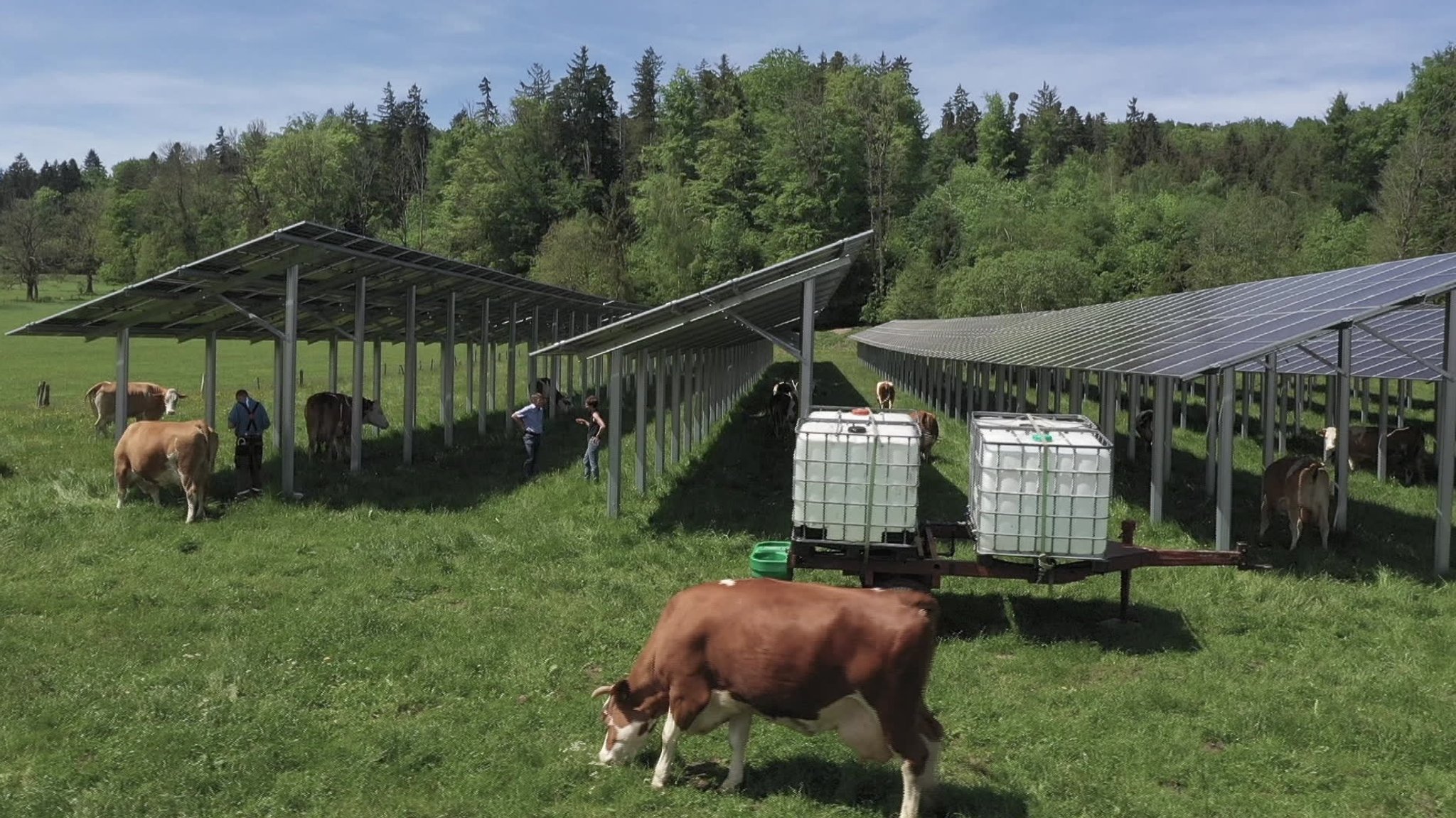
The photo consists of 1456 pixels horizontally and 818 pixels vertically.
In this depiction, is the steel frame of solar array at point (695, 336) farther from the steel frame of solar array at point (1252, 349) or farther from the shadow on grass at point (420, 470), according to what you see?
the steel frame of solar array at point (1252, 349)

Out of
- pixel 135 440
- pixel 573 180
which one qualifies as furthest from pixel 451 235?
pixel 135 440

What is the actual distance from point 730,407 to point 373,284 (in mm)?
14210

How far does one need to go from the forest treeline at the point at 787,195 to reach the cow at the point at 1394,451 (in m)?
36.1

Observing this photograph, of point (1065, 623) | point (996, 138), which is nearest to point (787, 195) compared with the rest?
point (996, 138)

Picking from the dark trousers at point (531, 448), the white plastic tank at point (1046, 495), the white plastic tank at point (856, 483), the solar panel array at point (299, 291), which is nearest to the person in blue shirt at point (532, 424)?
the dark trousers at point (531, 448)

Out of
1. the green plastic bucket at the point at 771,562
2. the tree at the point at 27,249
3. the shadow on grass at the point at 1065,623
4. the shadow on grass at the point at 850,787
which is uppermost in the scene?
the tree at the point at 27,249

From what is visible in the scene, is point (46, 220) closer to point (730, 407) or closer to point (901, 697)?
point (730, 407)

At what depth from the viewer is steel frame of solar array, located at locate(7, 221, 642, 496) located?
1495 cm

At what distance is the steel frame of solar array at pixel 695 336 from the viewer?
42.5ft

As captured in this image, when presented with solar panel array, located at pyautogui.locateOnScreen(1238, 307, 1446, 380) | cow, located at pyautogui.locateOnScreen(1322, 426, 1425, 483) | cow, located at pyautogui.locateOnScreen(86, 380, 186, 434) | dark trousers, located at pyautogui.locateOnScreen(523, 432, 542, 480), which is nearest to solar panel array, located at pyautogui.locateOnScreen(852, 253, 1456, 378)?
solar panel array, located at pyautogui.locateOnScreen(1238, 307, 1446, 380)

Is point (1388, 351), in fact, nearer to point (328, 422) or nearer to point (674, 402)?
point (674, 402)

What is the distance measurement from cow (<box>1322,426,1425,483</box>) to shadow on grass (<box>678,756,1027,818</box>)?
15233 millimetres

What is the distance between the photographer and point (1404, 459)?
63.1ft

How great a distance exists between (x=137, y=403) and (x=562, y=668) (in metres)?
18.5
